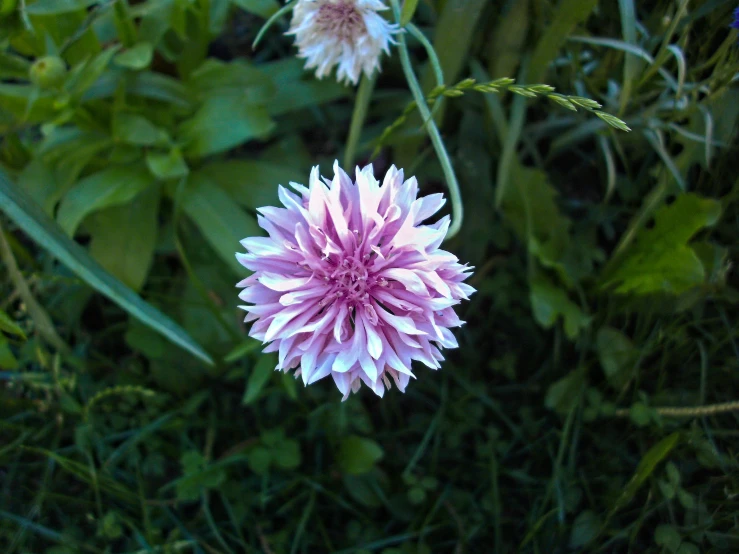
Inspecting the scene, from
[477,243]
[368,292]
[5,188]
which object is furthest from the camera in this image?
[477,243]

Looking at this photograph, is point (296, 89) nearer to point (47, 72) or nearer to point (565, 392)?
point (47, 72)

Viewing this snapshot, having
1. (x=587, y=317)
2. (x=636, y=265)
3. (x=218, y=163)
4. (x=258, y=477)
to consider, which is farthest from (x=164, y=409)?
(x=636, y=265)

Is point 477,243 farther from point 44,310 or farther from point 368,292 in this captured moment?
point 44,310

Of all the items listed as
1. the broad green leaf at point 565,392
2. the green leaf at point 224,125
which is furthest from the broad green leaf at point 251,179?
the broad green leaf at point 565,392

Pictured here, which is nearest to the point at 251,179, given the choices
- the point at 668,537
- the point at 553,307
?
the point at 553,307

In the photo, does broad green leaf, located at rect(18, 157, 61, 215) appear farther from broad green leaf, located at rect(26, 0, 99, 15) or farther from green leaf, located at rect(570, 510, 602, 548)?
green leaf, located at rect(570, 510, 602, 548)

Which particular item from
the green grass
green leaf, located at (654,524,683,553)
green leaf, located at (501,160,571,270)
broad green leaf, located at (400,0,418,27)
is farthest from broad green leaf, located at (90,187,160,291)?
green leaf, located at (654,524,683,553)
